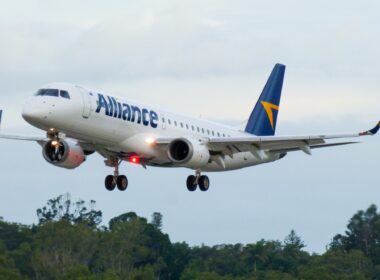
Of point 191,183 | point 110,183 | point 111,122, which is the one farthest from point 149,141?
point 191,183

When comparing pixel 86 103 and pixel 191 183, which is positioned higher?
pixel 86 103

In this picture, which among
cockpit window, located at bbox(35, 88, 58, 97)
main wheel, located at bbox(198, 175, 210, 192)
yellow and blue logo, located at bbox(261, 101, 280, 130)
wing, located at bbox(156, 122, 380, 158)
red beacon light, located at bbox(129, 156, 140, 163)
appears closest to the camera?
cockpit window, located at bbox(35, 88, 58, 97)

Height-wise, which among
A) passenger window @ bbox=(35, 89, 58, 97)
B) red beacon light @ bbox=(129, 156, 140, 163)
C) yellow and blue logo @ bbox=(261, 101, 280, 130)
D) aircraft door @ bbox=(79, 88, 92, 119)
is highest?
yellow and blue logo @ bbox=(261, 101, 280, 130)

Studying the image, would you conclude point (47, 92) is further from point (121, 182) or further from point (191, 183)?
point (191, 183)

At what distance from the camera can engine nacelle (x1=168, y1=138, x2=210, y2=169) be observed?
76125 mm

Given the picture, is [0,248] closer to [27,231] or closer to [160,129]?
[27,231]

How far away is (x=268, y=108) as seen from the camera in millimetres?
90875

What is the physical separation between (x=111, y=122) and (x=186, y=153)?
17.3ft

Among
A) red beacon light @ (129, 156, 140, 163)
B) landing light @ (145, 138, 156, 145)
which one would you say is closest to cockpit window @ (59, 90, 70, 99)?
landing light @ (145, 138, 156, 145)

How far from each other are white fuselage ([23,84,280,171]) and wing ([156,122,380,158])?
89 cm

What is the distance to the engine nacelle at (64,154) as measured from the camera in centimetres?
7394

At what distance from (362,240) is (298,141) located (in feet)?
274

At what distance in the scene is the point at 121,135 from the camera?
73812 millimetres

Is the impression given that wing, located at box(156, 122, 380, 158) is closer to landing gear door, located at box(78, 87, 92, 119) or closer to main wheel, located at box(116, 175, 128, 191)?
main wheel, located at box(116, 175, 128, 191)
